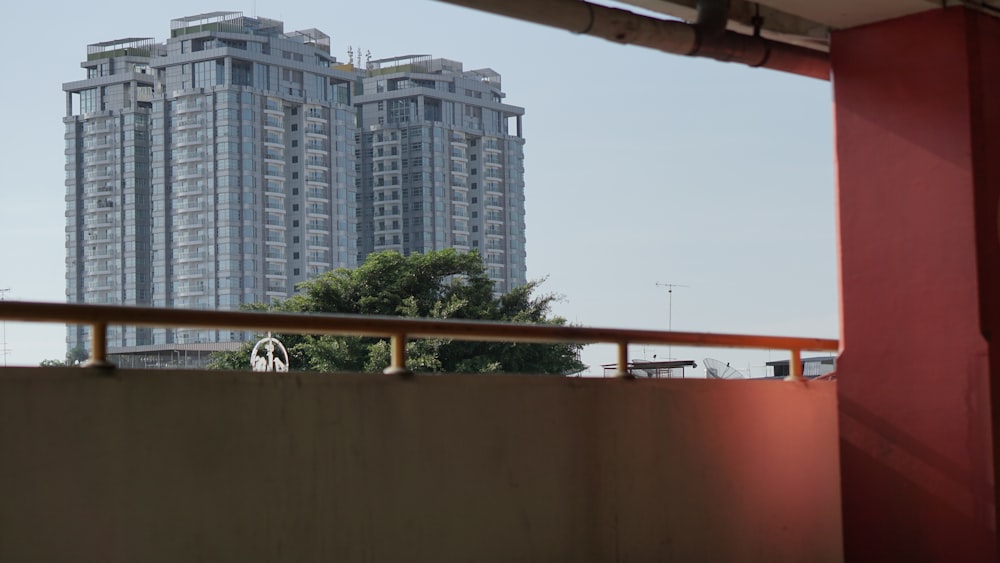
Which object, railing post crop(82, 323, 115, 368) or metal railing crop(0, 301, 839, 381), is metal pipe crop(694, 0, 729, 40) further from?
railing post crop(82, 323, 115, 368)

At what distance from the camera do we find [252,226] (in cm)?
9556

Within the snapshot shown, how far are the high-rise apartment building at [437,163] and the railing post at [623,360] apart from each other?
97.3m

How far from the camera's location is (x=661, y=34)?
4.44 metres

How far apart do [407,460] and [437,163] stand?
328 feet

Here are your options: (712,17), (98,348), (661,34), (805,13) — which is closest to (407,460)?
(98,348)

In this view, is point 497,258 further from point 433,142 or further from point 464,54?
point 464,54

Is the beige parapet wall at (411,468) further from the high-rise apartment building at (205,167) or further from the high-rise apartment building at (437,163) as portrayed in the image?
the high-rise apartment building at (437,163)

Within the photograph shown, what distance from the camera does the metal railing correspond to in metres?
2.75

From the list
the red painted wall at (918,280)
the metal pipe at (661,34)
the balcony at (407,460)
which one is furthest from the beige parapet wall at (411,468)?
the metal pipe at (661,34)

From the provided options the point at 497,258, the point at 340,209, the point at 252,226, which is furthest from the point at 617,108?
the point at 252,226

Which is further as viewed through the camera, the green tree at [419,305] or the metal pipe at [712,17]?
the green tree at [419,305]

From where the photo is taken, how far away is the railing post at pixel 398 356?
3.50 metres

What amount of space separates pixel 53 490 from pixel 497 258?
107 metres

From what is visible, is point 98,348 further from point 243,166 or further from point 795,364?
point 243,166
